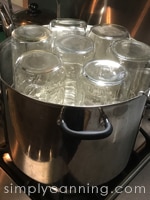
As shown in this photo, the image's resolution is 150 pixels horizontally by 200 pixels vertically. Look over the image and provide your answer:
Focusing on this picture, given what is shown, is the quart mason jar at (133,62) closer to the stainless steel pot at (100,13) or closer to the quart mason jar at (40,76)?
the quart mason jar at (40,76)

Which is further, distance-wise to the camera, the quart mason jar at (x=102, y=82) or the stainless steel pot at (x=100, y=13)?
the stainless steel pot at (x=100, y=13)

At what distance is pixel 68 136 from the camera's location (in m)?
0.42

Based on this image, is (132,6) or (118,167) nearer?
(118,167)

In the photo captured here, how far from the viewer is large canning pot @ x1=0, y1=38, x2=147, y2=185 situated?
1.29ft

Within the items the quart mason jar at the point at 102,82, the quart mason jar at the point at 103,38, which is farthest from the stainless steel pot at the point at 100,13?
the quart mason jar at the point at 102,82

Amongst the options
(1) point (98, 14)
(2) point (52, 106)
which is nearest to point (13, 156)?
(2) point (52, 106)

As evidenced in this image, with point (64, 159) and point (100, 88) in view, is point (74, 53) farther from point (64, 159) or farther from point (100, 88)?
point (64, 159)

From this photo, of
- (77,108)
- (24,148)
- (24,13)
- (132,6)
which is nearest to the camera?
(77,108)

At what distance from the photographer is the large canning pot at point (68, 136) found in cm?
39

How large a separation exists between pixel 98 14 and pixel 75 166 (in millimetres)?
586

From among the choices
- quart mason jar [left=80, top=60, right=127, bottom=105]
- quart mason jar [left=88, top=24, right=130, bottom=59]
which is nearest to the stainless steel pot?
quart mason jar [left=88, top=24, right=130, bottom=59]

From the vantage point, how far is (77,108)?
1.25 feet

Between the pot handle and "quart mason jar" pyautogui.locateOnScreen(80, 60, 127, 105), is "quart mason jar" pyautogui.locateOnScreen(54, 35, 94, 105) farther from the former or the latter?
the pot handle

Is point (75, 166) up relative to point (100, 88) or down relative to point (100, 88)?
down
